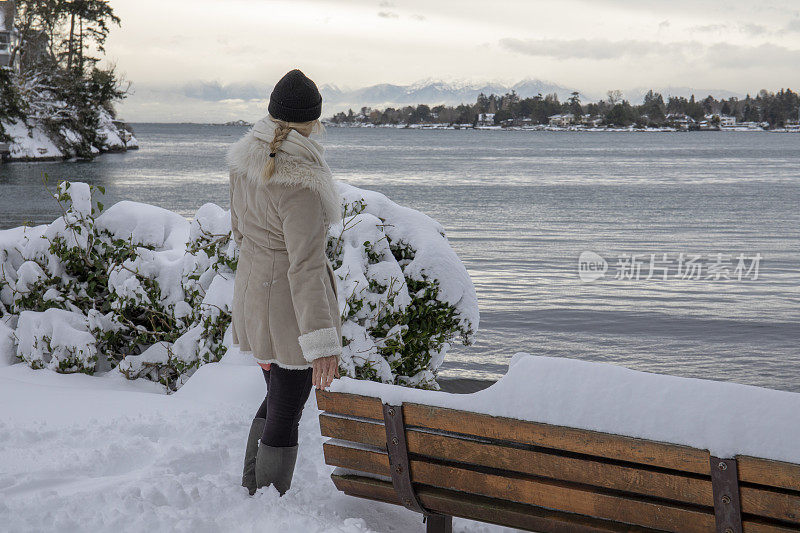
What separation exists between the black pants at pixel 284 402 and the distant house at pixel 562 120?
192 metres

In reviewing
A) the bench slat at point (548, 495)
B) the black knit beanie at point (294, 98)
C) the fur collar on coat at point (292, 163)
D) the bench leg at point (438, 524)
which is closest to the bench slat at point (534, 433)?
the bench slat at point (548, 495)

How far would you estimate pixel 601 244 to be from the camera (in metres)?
21.4

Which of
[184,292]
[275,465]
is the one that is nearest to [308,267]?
[275,465]

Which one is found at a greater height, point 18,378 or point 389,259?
point 389,259

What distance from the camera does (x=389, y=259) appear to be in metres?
5.56

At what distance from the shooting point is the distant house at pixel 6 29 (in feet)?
242

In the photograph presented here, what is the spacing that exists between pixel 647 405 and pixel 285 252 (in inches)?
60.5

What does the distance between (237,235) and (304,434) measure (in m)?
1.54

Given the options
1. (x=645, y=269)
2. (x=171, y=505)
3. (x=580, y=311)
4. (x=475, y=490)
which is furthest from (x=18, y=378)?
(x=645, y=269)

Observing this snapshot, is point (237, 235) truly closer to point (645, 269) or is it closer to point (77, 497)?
point (77, 497)

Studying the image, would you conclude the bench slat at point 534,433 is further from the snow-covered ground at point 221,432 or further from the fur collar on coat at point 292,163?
the fur collar on coat at point 292,163

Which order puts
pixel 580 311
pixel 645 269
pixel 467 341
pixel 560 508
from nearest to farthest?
pixel 560 508 → pixel 467 341 → pixel 580 311 → pixel 645 269

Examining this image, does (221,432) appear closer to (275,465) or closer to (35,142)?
(275,465)

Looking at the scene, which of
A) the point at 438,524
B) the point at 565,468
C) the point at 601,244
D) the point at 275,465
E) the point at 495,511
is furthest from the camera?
the point at 601,244
